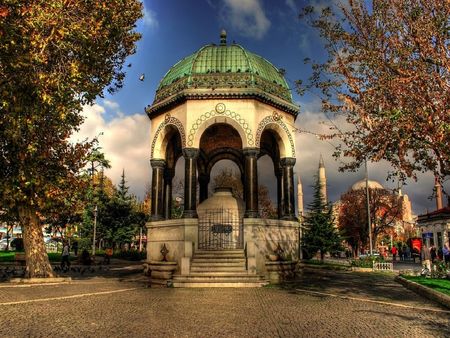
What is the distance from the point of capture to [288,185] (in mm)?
18703

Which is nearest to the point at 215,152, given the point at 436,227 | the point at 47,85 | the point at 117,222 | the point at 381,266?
the point at 47,85

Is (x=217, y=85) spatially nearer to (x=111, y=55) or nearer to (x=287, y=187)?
(x=111, y=55)

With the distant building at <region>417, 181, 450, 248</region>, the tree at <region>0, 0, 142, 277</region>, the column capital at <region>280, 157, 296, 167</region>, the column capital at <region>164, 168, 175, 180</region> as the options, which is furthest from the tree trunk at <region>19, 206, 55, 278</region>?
the distant building at <region>417, 181, 450, 248</region>

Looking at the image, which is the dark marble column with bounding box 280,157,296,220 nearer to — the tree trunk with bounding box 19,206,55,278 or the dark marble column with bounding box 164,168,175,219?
the dark marble column with bounding box 164,168,175,219

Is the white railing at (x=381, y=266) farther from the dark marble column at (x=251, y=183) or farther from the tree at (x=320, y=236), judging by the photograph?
the dark marble column at (x=251, y=183)

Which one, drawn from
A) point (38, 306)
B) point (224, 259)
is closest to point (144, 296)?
point (38, 306)

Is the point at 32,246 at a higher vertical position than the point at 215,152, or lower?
lower

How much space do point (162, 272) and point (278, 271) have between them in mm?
4698

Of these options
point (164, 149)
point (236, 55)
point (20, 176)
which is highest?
point (236, 55)

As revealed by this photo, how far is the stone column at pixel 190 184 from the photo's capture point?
16203mm

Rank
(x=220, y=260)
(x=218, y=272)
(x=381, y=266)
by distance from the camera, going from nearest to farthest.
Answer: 1. (x=218, y=272)
2. (x=220, y=260)
3. (x=381, y=266)

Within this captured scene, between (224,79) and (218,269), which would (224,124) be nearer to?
(224,79)

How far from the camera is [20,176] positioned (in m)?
12.4

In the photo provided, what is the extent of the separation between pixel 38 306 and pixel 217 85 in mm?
11427
